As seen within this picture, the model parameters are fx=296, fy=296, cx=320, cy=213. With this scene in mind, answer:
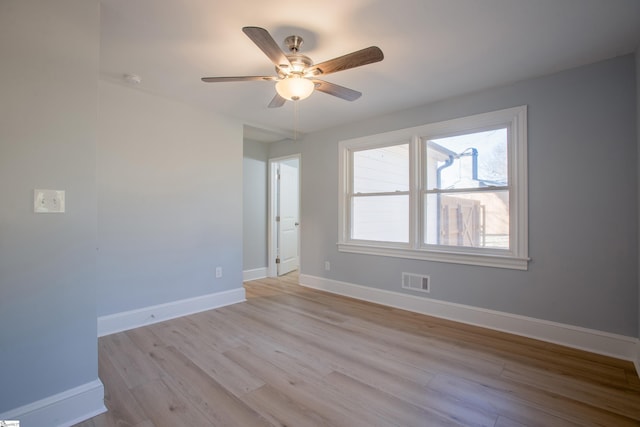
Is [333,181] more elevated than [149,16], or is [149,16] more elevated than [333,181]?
[149,16]

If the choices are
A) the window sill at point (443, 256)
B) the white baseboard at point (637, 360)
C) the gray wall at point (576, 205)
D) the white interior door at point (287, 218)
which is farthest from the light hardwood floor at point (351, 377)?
the white interior door at point (287, 218)

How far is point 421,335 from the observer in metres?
2.84

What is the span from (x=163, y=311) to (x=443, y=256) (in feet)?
10.3

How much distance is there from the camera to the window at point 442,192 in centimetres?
290

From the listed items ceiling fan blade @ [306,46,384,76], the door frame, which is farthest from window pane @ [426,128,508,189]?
the door frame

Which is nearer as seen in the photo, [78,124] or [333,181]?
[78,124]

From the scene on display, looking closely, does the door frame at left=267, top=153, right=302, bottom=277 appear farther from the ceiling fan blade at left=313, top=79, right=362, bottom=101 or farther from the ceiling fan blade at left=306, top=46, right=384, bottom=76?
the ceiling fan blade at left=306, top=46, right=384, bottom=76

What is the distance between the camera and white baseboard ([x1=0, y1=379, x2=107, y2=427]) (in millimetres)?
1521

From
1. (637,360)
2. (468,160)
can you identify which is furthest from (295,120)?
(637,360)

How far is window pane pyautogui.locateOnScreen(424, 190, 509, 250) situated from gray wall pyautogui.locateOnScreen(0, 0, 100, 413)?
3.17 m

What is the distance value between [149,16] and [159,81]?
102 centimetres

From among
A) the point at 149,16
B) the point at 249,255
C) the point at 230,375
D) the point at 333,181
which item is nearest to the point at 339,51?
the point at 149,16

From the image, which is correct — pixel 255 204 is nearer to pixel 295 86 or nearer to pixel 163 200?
pixel 163 200

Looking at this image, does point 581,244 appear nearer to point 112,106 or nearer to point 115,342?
point 115,342
